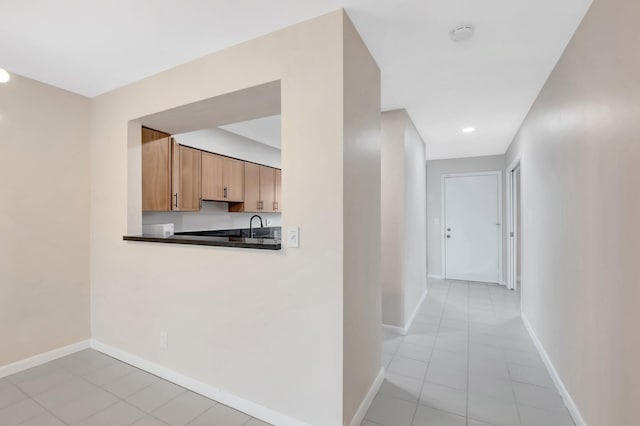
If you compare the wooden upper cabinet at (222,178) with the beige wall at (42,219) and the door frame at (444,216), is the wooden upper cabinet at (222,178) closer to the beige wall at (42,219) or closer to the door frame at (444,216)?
the beige wall at (42,219)

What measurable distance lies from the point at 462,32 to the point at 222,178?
3.14 metres

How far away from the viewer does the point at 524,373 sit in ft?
8.05

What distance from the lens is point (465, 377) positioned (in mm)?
2395

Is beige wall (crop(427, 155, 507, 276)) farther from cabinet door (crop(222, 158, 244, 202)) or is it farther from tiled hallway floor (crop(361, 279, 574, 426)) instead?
cabinet door (crop(222, 158, 244, 202))

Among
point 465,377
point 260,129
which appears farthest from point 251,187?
point 465,377

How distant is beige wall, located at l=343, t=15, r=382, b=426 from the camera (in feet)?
5.60

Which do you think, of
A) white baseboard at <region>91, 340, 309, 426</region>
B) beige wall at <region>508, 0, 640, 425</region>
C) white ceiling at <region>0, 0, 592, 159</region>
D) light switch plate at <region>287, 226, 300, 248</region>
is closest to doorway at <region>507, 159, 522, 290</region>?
white ceiling at <region>0, 0, 592, 159</region>

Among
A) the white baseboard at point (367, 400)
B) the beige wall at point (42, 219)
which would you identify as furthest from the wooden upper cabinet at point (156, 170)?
the white baseboard at point (367, 400)

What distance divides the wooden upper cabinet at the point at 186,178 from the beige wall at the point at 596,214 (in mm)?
3377

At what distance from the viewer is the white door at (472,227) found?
5688mm

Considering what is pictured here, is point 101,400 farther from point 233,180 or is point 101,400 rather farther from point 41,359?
point 233,180

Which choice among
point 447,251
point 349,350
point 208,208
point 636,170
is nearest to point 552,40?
point 636,170

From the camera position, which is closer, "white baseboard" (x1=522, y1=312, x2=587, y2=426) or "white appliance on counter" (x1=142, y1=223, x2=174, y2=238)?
"white baseboard" (x1=522, y1=312, x2=587, y2=426)

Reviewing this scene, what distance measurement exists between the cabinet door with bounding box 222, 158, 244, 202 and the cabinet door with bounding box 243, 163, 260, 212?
9 centimetres
